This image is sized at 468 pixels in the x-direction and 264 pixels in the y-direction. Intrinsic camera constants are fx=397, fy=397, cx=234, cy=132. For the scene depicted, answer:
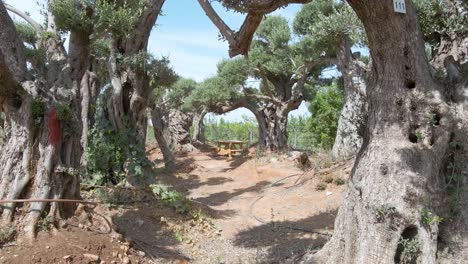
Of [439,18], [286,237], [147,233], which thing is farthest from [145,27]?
[439,18]

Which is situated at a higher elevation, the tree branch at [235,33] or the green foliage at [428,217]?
the tree branch at [235,33]

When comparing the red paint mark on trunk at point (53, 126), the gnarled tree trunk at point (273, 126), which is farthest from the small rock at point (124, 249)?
the gnarled tree trunk at point (273, 126)

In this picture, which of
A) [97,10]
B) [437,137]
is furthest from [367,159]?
[97,10]

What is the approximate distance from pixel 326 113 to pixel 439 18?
14.3 metres

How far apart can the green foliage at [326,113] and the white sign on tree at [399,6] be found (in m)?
14.7

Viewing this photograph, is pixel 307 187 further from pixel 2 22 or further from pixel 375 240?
pixel 2 22

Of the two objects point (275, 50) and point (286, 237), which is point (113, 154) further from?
point (275, 50)

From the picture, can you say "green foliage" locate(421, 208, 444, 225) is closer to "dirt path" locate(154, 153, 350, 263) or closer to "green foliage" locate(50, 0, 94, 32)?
"dirt path" locate(154, 153, 350, 263)

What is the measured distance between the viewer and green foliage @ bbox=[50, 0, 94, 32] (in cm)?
519

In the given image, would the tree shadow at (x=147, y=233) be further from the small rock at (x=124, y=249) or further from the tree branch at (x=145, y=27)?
the tree branch at (x=145, y=27)

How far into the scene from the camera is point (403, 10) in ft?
11.0

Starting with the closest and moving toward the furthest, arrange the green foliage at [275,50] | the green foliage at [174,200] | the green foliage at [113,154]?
the green foliage at [174,200]
the green foliage at [113,154]
the green foliage at [275,50]

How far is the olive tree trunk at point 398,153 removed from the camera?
3.32 m

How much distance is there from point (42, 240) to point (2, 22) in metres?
2.29
